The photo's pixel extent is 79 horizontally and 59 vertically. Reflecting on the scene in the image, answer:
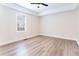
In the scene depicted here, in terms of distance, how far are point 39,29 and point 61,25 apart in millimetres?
2633

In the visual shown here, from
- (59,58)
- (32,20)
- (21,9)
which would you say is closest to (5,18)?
(21,9)

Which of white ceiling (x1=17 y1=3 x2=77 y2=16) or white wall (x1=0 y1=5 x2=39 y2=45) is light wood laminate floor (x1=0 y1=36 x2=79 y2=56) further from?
white ceiling (x1=17 y1=3 x2=77 y2=16)

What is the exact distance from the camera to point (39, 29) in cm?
923

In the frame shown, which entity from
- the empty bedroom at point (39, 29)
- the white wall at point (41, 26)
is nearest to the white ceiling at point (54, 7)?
the empty bedroom at point (39, 29)

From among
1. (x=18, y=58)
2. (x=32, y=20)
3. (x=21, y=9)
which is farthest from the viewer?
(x=32, y=20)

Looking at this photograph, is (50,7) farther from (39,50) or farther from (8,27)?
(39,50)

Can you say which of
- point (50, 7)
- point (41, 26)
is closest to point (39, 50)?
point (50, 7)

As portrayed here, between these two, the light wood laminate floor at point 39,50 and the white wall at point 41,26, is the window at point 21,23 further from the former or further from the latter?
the light wood laminate floor at point 39,50

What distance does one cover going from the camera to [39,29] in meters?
9.23

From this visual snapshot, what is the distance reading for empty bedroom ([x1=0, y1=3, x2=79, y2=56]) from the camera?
4020 mm

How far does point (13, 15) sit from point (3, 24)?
1.01 meters

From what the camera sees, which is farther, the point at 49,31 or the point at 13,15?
the point at 49,31

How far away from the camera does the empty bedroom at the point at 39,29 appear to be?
13.2 feet

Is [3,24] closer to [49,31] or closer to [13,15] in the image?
[13,15]
